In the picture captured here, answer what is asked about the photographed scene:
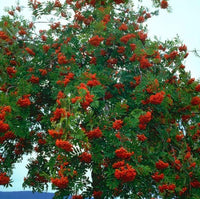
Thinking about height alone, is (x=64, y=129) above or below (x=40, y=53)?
below

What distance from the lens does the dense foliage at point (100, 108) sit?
14.9 ft

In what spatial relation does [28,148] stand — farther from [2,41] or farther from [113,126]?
[113,126]

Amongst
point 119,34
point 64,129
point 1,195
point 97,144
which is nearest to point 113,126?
point 97,144

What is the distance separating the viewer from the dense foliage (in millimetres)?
4547

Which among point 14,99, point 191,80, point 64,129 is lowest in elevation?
point 64,129

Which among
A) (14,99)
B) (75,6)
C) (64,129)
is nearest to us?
(64,129)

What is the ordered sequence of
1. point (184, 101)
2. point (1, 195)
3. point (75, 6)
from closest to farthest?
point (184, 101)
point (75, 6)
point (1, 195)

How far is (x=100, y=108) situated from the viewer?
627 cm

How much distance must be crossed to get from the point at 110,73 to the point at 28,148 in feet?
9.24

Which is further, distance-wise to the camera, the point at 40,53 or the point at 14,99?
the point at 40,53

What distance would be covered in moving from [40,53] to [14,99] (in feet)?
9.14

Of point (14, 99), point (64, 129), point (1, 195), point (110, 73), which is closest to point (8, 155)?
point (14, 99)

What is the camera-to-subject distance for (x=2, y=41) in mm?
7125

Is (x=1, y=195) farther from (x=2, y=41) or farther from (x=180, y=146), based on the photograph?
(x=180, y=146)
